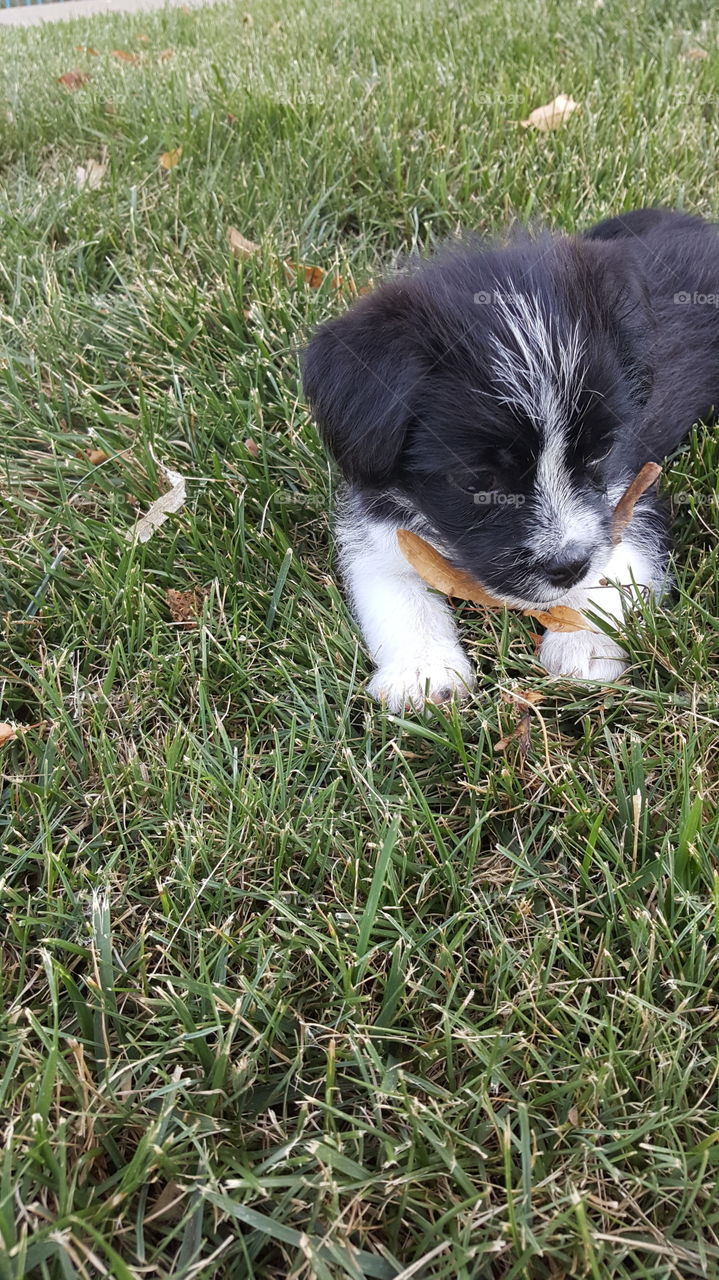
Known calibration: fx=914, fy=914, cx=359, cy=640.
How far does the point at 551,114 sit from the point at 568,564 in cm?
334

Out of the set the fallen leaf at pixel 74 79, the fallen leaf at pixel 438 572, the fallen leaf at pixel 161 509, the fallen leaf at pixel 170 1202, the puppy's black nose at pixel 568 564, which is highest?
the fallen leaf at pixel 74 79

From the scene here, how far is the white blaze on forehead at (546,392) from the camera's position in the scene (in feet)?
7.06

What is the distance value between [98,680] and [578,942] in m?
1.44

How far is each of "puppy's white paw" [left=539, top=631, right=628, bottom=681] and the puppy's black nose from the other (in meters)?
0.19

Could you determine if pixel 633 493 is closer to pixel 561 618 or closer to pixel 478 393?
pixel 561 618

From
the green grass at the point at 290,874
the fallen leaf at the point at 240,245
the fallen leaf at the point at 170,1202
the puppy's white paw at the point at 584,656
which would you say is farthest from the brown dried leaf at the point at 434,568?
the fallen leaf at the point at 240,245

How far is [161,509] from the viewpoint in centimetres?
288

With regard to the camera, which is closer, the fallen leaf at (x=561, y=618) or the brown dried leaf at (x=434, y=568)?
the fallen leaf at (x=561, y=618)

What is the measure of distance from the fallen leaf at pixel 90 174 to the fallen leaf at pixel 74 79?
4.87 ft

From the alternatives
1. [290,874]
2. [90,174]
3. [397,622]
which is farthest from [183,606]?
[90,174]

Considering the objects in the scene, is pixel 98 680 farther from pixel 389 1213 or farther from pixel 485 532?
pixel 389 1213

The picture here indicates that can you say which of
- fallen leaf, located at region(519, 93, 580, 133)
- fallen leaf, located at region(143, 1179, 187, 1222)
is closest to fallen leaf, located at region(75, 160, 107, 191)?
fallen leaf, located at region(519, 93, 580, 133)

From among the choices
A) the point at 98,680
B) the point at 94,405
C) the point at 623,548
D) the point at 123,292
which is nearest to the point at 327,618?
the point at 98,680

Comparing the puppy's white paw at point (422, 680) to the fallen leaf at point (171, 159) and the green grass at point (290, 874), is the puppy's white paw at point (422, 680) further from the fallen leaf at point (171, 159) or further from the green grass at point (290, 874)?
the fallen leaf at point (171, 159)
